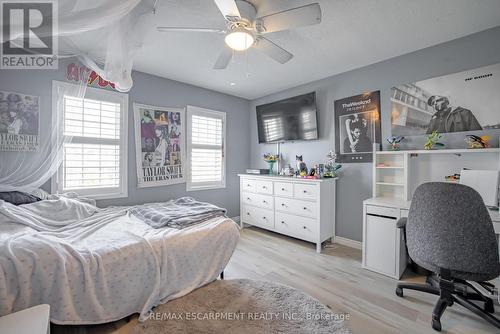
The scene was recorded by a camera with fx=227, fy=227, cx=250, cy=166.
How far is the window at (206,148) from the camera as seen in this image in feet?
11.9

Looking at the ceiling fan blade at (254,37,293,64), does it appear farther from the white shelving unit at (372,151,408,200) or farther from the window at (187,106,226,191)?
the window at (187,106,226,191)

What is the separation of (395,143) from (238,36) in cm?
214

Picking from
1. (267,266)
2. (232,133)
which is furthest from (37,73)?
(267,266)

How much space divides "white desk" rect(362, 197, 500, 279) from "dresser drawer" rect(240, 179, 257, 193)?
1.74 metres

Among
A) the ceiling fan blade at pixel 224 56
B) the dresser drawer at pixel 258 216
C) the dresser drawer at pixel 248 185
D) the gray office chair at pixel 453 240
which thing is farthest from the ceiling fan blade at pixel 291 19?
the dresser drawer at pixel 258 216

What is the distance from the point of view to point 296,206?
317 cm

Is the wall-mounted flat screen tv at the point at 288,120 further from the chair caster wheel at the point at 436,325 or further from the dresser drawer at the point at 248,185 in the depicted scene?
the chair caster wheel at the point at 436,325

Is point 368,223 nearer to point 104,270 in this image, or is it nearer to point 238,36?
point 238,36

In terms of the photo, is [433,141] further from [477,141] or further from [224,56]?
[224,56]

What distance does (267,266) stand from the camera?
2.50m

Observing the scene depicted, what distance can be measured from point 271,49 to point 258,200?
7.55 ft

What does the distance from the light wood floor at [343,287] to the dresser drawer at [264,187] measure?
2.42ft

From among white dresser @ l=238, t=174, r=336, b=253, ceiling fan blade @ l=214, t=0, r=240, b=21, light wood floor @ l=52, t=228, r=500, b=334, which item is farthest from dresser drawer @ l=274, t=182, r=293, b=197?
ceiling fan blade @ l=214, t=0, r=240, b=21

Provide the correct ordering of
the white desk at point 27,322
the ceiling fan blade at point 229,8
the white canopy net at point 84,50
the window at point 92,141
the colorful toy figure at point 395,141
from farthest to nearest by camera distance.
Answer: the colorful toy figure at point 395,141
the window at point 92,141
the ceiling fan blade at point 229,8
the white canopy net at point 84,50
the white desk at point 27,322
